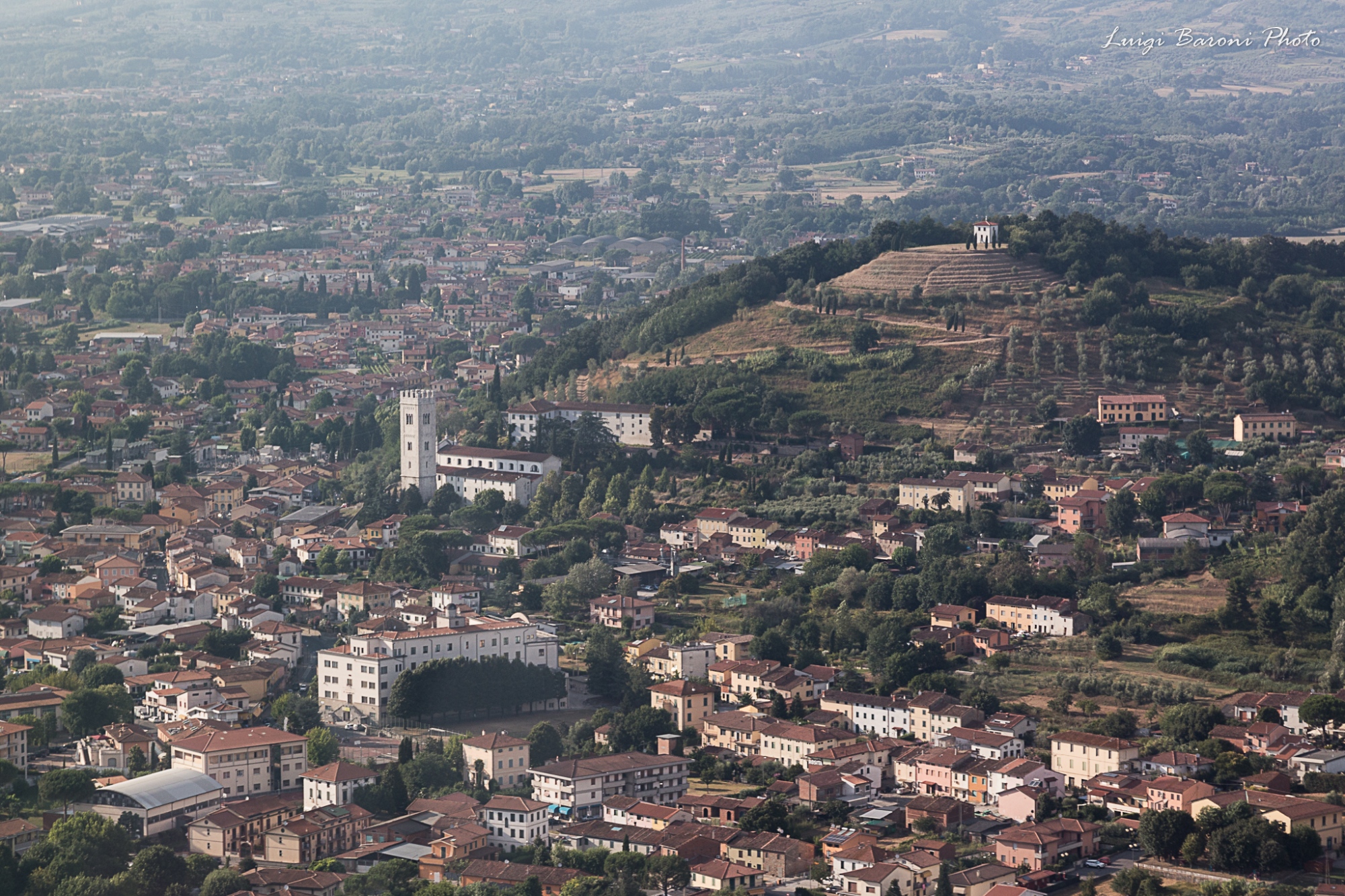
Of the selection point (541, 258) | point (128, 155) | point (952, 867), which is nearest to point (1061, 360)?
point (952, 867)

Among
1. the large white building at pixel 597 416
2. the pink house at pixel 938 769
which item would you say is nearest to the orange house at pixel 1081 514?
the large white building at pixel 597 416

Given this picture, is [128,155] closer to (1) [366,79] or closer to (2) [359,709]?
(1) [366,79]

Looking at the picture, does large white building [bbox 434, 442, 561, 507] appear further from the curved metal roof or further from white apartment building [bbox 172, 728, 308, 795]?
the curved metal roof

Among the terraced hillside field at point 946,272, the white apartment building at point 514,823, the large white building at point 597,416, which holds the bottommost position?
the white apartment building at point 514,823

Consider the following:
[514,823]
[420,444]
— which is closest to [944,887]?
[514,823]

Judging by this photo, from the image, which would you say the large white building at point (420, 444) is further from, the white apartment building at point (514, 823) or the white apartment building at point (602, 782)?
the white apartment building at point (514, 823)

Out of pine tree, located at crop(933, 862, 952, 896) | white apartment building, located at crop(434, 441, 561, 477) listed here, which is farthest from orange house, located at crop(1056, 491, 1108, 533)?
pine tree, located at crop(933, 862, 952, 896)
